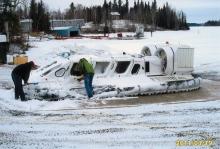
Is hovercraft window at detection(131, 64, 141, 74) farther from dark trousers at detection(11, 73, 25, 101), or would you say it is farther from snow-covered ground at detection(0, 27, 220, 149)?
dark trousers at detection(11, 73, 25, 101)

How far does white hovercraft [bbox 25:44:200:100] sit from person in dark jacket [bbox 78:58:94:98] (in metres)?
0.26

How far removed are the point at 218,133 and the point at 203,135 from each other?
1.36 ft

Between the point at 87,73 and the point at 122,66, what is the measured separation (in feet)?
Answer: 6.87

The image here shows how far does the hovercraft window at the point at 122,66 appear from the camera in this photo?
17109 millimetres

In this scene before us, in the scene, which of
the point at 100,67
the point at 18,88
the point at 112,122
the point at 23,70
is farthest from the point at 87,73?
the point at 112,122

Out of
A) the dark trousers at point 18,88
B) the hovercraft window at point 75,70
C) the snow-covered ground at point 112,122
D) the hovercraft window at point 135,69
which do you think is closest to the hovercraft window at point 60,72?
the hovercraft window at point 75,70

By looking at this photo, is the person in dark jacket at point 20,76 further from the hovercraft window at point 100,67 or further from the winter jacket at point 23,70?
the hovercraft window at point 100,67

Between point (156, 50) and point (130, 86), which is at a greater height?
point (156, 50)

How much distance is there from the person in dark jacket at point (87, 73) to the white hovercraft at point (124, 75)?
26cm

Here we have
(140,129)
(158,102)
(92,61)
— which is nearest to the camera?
(140,129)

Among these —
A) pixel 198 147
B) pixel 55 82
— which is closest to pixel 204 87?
pixel 55 82

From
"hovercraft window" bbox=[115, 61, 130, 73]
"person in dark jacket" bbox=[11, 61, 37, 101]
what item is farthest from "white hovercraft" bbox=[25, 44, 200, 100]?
"person in dark jacket" bbox=[11, 61, 37, 101]

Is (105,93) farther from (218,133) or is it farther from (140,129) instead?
(218,133)

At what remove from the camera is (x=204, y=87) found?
18.5m
